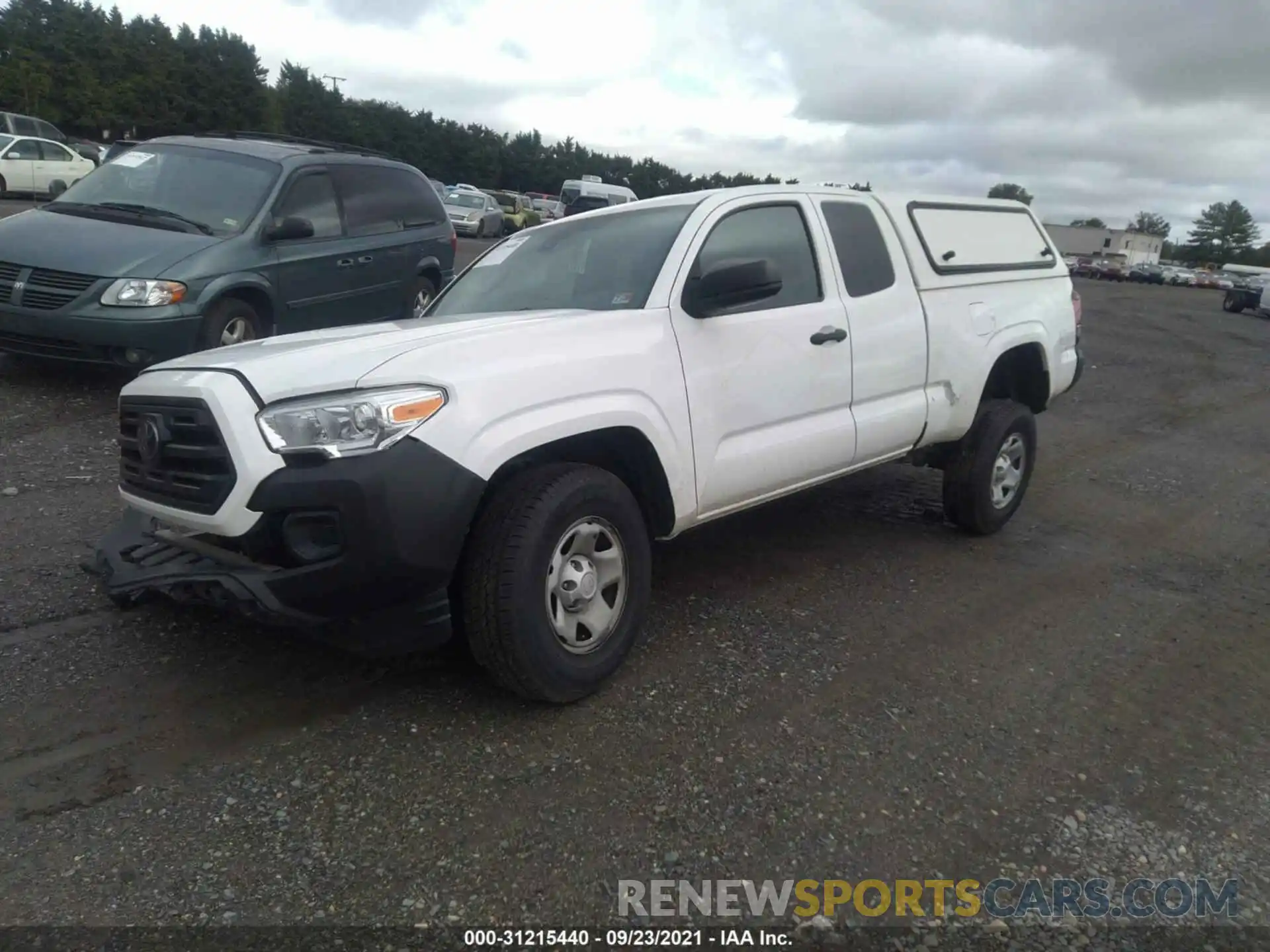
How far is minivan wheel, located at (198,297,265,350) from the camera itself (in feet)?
22.3

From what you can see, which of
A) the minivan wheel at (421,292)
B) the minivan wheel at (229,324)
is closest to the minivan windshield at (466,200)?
the minivan wheel at (421,292)

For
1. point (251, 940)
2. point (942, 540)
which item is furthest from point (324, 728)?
point (942, 540)

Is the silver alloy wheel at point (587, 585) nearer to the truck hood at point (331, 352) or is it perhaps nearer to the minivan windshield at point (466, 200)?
the truck hood at point (331, 352)

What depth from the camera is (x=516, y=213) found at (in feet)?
119

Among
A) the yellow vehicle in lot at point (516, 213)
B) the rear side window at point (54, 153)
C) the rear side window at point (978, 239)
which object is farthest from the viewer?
the yellow vehicle in lot at point (516, 213)

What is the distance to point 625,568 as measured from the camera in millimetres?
3633

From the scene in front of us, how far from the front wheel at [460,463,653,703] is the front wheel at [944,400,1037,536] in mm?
2560

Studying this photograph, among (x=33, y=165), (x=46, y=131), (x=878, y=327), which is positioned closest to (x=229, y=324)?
(x=878, y=327)

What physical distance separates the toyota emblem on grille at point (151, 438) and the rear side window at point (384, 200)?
202 inches

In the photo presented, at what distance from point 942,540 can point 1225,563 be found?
150cm

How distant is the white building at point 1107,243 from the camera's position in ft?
317

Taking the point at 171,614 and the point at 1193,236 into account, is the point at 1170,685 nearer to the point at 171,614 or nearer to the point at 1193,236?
the point at 171,614

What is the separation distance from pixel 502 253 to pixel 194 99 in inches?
2455

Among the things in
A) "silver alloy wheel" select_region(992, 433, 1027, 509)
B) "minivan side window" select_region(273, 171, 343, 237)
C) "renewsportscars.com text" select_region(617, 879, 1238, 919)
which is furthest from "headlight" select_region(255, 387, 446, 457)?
"minivan side window" select_region(273, 171, 343, 237)
